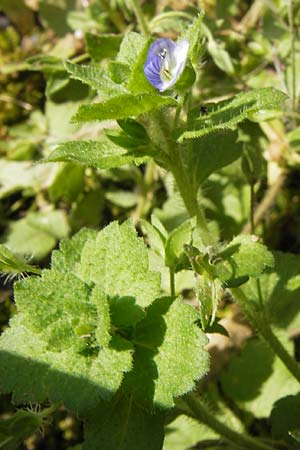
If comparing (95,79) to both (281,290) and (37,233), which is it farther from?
(37,233)

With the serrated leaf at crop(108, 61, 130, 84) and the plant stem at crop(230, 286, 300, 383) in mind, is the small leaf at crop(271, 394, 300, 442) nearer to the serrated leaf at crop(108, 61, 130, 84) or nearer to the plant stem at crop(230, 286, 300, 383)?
the plant stem at crop(230, 286, 300, 383)

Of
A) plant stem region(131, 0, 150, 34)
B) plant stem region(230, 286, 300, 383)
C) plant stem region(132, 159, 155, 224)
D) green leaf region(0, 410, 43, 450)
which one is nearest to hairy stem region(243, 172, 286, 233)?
plant stem region(132, 159, 155, 224)

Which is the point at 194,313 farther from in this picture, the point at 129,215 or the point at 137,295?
the point at 129,215

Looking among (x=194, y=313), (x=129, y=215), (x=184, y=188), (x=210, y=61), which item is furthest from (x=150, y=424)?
(x=210, y=61)

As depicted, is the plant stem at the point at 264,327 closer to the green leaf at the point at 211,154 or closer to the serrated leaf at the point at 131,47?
the green leaf at the point at 211,154

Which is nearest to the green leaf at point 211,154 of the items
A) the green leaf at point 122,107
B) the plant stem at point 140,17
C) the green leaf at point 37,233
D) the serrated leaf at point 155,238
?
the serrated leaf at point 155,238
